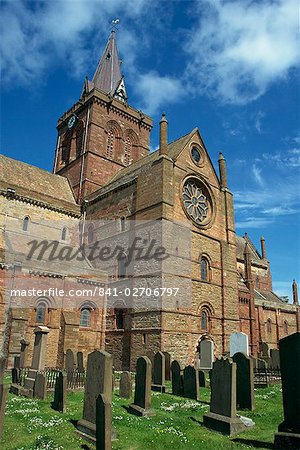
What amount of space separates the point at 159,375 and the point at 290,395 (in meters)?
8.31

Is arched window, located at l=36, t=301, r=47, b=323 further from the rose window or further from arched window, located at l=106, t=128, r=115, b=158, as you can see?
arched window, located at l=106, t=128, r=115, b=158

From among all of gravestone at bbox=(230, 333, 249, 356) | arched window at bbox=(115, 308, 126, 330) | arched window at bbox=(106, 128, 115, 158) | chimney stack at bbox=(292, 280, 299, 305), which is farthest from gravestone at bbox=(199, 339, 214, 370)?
chimney stack at bbox=(292, 280, 299, 305)

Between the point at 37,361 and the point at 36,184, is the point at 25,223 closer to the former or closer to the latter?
the point at 36,184

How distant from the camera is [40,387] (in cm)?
1134

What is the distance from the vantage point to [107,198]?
86.4 ft

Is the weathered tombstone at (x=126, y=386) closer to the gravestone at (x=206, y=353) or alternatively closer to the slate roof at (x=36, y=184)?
the gravestone at (x=206, y=353)

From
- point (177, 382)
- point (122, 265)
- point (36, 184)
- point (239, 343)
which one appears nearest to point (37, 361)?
point (177, 382)

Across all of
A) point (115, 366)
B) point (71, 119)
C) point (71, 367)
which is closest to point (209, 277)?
point (115, 366)

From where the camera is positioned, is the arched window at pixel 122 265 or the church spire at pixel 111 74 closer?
the arched window at pixel 122 265

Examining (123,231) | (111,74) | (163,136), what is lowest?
(123,231)

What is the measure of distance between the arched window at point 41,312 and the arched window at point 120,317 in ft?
15.5

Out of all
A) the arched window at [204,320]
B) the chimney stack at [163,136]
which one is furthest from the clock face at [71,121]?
the arched window at [204,320]

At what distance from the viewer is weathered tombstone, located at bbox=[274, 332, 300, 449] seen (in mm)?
5781

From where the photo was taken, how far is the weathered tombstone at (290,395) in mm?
5781
